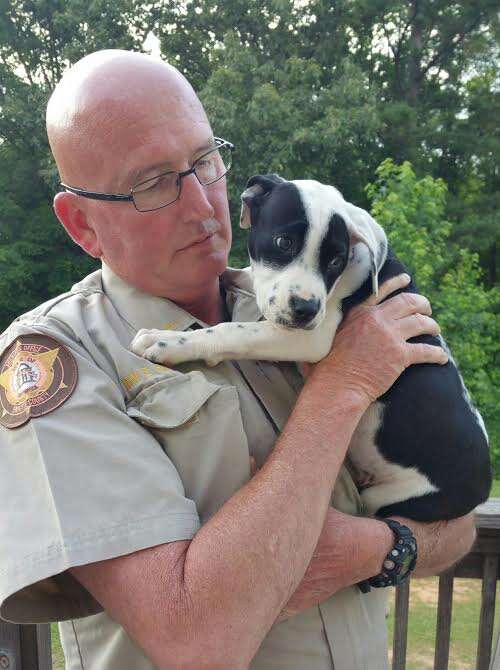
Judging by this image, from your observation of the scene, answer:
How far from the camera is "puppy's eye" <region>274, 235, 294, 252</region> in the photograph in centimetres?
209

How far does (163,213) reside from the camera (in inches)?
78.2

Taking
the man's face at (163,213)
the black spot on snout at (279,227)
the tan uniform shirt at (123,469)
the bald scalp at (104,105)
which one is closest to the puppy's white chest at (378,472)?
the tan uniform shirt at (123,469)

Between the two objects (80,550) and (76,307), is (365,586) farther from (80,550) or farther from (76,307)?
(76,307)

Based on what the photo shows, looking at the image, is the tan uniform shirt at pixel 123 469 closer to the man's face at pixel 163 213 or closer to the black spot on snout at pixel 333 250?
the man's face at pixel 163 213

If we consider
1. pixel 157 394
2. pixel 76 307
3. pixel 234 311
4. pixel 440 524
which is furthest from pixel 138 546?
pixel 440 524

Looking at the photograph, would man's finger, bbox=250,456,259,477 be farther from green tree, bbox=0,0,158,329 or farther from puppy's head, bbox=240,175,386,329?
green tree, bbox=0,0,158,329

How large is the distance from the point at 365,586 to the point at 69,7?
16521mm

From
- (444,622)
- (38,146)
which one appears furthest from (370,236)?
(38,146)

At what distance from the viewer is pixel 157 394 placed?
177cm

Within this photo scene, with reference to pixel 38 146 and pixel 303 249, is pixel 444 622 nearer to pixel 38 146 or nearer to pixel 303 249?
pixel 303 249

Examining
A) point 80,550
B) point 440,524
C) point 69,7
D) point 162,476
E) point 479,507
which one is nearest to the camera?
point 80,550

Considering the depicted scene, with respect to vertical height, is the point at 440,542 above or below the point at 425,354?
below

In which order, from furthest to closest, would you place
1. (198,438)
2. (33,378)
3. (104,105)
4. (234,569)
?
1. (104,105)
2. (198,438)
3. (33,378)
4. (234,569)

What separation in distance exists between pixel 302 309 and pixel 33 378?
74cm
